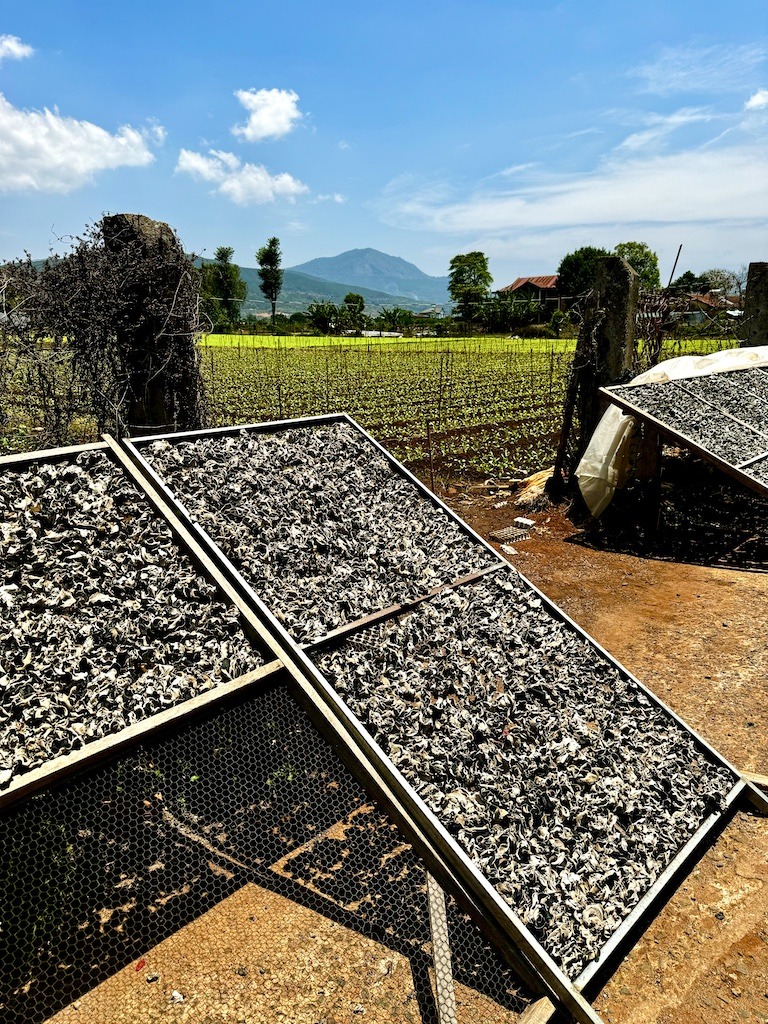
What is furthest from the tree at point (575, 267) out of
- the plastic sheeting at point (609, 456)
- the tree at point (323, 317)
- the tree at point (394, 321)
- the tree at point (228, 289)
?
the plastic sheeting at point (609, 456)

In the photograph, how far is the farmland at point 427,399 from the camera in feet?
38.8

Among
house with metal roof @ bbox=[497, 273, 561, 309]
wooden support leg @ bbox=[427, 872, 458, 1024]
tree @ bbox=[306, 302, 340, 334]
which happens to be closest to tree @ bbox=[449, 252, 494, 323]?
house with metal roof @ bbox=[497, 273, 561, 309]

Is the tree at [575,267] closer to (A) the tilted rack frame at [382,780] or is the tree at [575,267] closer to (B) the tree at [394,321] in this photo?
(B) the tree at [394,321]

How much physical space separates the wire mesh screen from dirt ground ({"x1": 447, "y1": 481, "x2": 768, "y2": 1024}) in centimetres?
81

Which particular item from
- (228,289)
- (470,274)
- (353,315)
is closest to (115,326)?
(228,289)

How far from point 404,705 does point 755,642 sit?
12.3ft

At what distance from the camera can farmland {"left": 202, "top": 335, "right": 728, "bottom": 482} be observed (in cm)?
1182

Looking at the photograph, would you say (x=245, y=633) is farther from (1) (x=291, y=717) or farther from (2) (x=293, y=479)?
(2) (x=293, y=479)

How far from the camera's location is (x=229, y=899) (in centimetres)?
272

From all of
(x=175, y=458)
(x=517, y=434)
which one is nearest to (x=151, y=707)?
(x=175, y=458)

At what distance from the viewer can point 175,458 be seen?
11.2 ft

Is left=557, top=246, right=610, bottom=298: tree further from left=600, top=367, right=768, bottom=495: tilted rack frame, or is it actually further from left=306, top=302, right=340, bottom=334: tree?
left=600, top=367, right=768, bottom=495: tilted rack frame

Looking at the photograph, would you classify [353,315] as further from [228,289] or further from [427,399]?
[427,399]

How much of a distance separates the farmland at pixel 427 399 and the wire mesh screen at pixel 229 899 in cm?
659
